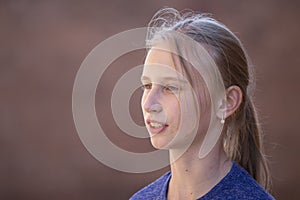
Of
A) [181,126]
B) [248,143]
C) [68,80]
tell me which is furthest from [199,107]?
[68,80]

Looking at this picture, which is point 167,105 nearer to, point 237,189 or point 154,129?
point 154,129

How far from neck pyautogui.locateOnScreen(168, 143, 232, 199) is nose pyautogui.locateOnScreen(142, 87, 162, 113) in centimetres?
9

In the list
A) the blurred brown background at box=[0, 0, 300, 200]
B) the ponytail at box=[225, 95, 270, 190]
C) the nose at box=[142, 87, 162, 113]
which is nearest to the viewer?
Result: the nose at box=[142, 87, 162, 113]

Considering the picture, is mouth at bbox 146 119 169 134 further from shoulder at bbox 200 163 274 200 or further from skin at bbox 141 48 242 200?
shoulder at bbox 200 163 274 200

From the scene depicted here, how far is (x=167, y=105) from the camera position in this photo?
29.1 inches

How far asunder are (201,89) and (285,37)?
2.04 metres

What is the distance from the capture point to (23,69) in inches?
106

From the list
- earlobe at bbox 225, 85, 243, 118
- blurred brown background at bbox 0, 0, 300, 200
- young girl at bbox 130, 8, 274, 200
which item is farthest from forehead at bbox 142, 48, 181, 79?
blurred brown background at bbox 0, 0, 300, 200

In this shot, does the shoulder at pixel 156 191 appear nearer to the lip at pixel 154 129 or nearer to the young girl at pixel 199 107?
the young girl at pixel 199 107

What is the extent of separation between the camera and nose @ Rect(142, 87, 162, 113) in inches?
29.0

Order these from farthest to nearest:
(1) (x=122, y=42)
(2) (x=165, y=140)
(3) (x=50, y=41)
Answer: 1. (3) (x=50, y=41)
2. (1) (x=122, y=42)
3. (2) (x=165, y=140)

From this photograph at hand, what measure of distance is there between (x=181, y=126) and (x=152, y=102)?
0.05 metres

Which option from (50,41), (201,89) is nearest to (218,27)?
(201,89)

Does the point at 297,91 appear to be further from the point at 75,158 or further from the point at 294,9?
the point at 75,158
